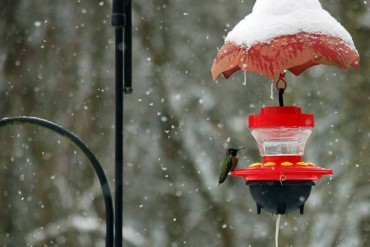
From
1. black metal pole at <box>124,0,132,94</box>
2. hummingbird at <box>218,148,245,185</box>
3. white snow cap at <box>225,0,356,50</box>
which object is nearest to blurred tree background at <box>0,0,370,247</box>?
hummingbird at <box>218,148,245,185</box>

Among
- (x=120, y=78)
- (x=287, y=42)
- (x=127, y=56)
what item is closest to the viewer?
(x=120, y=78)

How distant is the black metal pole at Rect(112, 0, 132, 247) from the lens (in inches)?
139

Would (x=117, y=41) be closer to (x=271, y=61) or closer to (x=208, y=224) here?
(x=271, y=61)

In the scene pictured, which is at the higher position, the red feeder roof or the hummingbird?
the red feeder roof

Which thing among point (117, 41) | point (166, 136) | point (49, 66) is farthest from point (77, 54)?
point (117, 41)

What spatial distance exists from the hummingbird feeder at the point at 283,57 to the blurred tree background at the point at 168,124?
6.28 m

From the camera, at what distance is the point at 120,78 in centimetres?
361

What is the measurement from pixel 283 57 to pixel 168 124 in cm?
688

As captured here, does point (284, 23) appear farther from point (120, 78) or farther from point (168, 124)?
point (168, 124)

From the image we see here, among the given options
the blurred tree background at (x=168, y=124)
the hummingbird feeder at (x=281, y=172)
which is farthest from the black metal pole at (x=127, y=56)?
the blurred tree background at (x=168, y=124)

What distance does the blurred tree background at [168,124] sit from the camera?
36.8 feet

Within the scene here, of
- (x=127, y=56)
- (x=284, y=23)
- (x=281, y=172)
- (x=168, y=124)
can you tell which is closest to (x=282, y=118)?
(x=281, y=172)

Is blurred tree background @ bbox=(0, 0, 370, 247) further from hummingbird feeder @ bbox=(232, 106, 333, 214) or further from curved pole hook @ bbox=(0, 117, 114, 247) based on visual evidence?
curved pole hook @ bbox=(0, 117, 114, 247)

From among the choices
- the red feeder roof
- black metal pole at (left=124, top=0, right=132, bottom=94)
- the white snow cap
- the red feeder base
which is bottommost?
the red feeder base
